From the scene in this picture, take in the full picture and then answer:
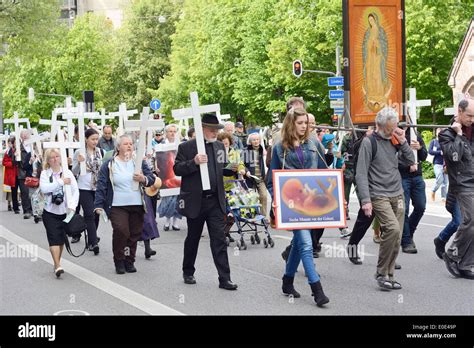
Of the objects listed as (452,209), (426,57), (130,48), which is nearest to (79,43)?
(130,48)

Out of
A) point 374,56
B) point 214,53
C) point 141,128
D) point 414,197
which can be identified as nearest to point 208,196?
point 141,128

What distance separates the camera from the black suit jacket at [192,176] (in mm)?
9242

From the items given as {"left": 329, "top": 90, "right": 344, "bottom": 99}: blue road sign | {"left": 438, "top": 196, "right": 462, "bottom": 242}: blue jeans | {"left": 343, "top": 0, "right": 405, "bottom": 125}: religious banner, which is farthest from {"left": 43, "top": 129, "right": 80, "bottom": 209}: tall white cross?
{"left": 329, "top": 90, "right": 344, "bottom": 99}: blue road sign

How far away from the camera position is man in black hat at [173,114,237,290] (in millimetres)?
9156

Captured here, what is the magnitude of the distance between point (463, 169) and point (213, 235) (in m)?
2.86

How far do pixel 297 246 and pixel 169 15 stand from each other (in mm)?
67395

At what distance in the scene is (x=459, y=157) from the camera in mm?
9328

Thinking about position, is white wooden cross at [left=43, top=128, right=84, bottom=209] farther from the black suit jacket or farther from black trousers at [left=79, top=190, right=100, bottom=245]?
the black suit jacket

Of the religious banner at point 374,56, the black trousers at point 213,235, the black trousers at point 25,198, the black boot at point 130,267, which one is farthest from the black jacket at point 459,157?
the black trousers at point 25,198

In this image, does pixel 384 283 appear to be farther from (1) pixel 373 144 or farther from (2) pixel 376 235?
(2) pixel 376 235

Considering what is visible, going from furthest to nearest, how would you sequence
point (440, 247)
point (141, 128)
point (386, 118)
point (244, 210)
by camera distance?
point (244, 210), point (440, 247), point (141, 128), point (386, 118)

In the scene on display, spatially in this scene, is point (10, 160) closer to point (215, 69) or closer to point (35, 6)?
point (35, 6)

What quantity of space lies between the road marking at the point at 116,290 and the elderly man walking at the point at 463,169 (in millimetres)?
3480

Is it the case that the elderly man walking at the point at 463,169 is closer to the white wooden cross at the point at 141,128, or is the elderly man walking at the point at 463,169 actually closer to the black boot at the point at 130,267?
the white wooden cross at the point at 141,128
